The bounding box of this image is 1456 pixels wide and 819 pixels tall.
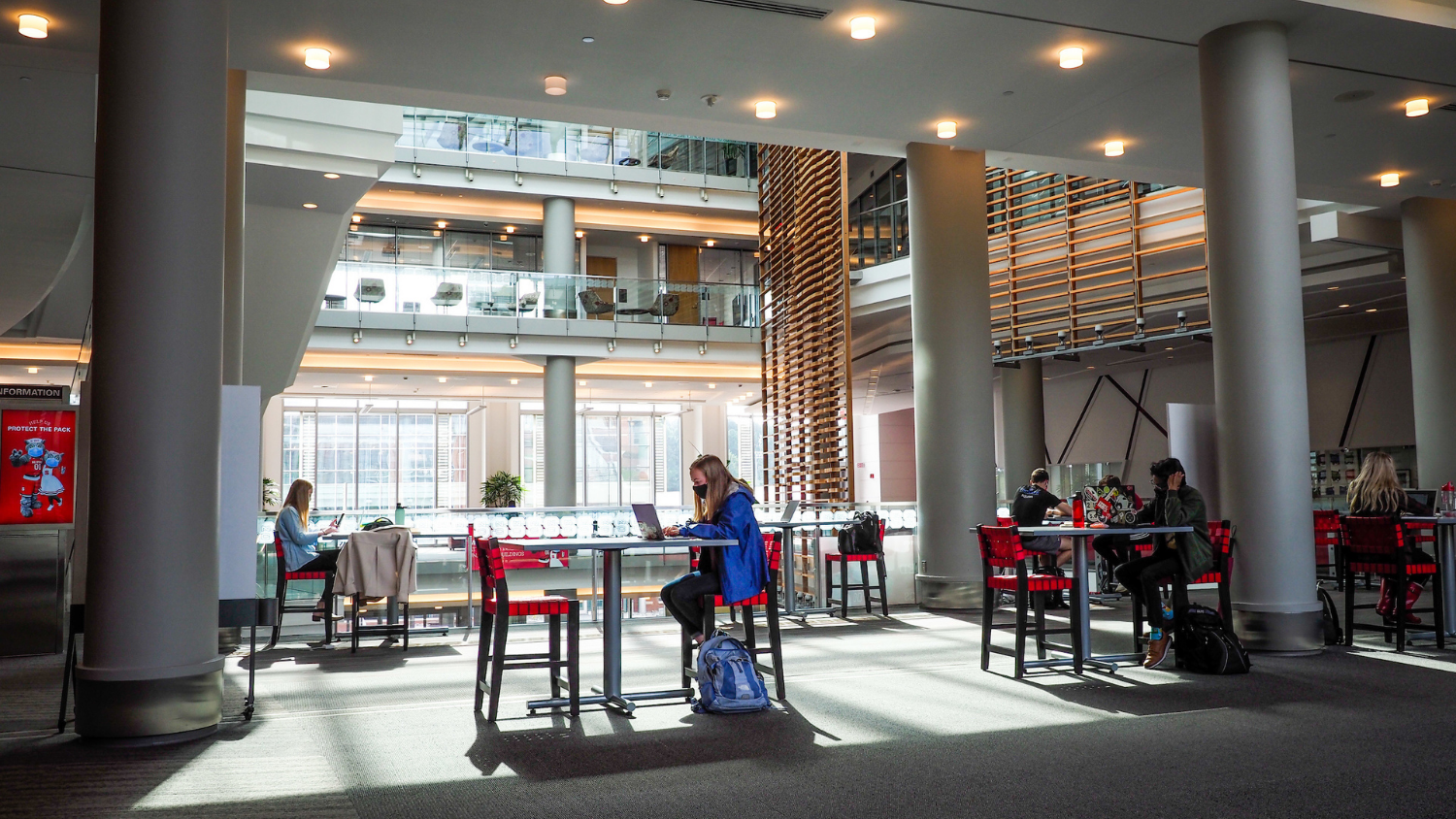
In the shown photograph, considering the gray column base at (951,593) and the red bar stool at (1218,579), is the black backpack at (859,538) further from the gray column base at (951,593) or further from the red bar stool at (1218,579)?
the red bar stool at (1218,579)

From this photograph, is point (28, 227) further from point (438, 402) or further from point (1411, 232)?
point (438, 402)

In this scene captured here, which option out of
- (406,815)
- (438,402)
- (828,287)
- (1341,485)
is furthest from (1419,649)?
(438,402)

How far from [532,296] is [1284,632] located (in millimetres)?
13794

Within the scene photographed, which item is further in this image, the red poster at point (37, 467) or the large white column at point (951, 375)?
the large white column at point (951, 375)

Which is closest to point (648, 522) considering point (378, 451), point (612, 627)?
point (612, 627)

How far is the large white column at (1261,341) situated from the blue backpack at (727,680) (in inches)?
127

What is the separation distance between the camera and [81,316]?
46.1 ft

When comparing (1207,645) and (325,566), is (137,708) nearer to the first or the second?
(325,566)

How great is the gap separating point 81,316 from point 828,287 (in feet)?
32.1

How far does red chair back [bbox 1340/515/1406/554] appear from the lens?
21.6ft

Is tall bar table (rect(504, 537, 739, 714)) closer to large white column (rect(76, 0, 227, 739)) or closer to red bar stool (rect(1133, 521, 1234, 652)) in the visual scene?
large white column (rect(76, 0, 227, 739))

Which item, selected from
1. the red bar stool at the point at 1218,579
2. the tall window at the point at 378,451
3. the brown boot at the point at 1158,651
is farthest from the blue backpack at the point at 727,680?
the tall window at the point at 378,451

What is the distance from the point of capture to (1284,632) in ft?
20.4

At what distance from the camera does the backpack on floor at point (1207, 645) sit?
5.68m
